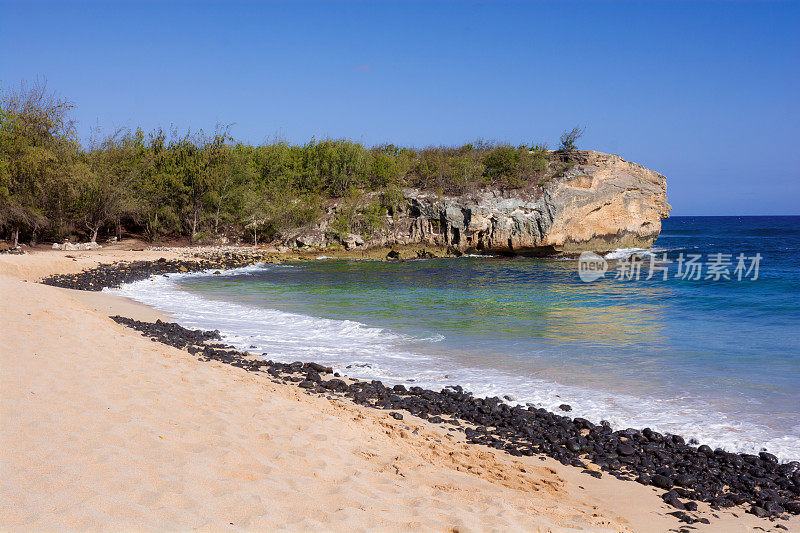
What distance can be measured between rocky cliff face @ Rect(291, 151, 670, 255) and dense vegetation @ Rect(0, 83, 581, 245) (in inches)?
69.0

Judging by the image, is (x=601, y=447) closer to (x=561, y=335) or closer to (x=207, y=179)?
(x=561, y=335)

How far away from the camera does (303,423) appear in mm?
6629

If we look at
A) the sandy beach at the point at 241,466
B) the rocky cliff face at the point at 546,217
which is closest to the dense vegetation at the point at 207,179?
the rocky cliff face at the point at 546,217

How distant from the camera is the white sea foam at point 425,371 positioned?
7.49m

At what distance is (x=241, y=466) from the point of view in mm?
4863

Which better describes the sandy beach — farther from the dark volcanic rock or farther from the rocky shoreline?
the rocky shoreline

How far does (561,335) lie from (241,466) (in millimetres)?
10844

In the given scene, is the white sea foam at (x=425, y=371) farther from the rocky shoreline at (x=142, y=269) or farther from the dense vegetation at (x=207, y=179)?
the dense vegetation at (x=207, y=179)

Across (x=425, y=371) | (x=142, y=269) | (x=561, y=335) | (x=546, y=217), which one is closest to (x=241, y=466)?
(x=425, y=371)

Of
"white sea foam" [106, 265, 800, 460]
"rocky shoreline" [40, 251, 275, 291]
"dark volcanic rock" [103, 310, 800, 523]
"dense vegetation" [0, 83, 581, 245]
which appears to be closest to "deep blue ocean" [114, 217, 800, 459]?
"white sea foam" [106, 265, 800, 460]

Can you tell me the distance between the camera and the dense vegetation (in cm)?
3238

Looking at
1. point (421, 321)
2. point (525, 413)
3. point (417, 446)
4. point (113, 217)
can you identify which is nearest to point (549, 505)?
point (417, 446)

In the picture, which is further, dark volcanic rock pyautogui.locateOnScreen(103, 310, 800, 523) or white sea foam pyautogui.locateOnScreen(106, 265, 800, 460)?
white sea foam pyautogui.locateOnScreen(106, 265, 800, 460)

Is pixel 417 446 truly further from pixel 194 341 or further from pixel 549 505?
pixel 194 341
